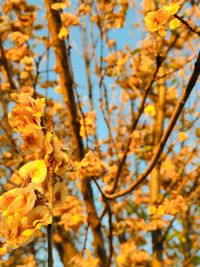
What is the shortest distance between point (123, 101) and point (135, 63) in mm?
1465

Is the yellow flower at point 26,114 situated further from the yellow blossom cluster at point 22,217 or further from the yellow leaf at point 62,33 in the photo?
the yellow leaf at point 62,33

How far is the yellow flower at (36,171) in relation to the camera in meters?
0.98

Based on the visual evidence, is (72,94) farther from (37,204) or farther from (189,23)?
(37,204)

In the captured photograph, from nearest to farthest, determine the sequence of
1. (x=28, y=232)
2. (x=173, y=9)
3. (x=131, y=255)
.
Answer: (x=28, y=232) → (x=173, y=9) → (x=131, y=255)

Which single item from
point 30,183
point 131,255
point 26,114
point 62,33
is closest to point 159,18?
point 26,114

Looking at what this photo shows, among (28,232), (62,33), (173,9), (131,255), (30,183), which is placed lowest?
(28,232)

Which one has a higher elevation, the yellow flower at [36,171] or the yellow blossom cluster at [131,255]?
the yellow blossom cluster at [131,255]

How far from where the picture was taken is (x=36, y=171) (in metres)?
1.00

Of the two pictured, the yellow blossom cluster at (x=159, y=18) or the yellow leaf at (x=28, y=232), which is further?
the yellow blossom cluster at (x=159, y=18)

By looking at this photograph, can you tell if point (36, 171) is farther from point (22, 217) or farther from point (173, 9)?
point (173, 9)

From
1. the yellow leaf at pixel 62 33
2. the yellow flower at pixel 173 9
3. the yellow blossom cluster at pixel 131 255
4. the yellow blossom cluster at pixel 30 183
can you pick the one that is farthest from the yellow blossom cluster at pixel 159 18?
the yellow blossom cluster at pixel 131 255

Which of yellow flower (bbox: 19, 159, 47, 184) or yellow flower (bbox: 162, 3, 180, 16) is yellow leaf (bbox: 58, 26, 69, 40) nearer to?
yellow flower (bbox: 162, 3, 180, 16)

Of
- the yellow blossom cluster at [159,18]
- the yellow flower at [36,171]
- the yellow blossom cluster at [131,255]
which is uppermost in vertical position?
the yellow blossom cluster at [131,255]

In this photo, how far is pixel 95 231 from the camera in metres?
2.78
